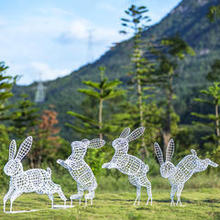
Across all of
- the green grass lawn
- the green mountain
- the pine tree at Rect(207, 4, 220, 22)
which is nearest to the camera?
the green grass lawn

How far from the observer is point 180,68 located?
50.2 m

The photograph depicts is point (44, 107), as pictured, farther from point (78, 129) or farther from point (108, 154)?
point (108, 154)

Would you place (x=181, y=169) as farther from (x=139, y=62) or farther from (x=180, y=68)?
(x=180, y=68)

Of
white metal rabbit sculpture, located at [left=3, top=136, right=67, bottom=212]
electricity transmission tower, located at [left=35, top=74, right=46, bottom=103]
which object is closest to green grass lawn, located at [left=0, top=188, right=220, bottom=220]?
white metal rabbit sculpture, located at [left=3, top=136, right=67, bottom=212]

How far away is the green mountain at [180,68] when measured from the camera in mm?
38447

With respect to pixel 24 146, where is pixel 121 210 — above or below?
below

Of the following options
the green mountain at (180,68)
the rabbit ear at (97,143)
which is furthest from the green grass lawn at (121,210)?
the green mountain at (180,68)

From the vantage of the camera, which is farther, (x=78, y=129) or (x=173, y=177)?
(x=78, y=129)

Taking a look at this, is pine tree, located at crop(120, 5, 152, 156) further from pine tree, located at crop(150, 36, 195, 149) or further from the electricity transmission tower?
the electricity transmission tower

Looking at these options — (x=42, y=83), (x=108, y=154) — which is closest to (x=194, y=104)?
(x=42, y=83)

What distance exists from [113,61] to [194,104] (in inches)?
624

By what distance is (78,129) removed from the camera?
21766 millimetres

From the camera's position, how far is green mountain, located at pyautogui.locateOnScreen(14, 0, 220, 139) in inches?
1514

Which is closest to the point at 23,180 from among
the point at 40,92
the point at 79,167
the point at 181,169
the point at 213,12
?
the point at 79,167
